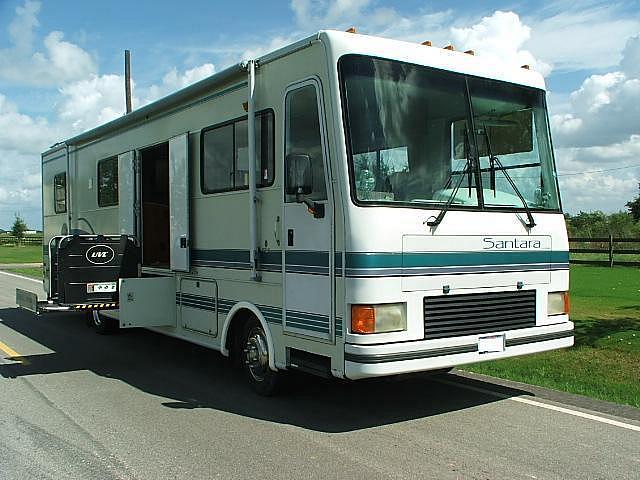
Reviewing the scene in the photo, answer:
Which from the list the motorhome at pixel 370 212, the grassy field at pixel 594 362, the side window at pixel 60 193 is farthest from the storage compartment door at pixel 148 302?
the side window at pixel 60 193

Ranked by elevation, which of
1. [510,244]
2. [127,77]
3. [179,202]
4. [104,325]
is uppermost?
[127,77]

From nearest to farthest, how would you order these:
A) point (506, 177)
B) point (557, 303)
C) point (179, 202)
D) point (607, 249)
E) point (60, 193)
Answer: point (506, 177)
point (557, 303)
point (179, 202)
point (60, 193)
point (607, 249)

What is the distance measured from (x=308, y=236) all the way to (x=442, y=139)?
144 centimetres

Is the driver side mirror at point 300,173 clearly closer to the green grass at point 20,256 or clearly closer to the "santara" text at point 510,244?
the "santara" text at point 510,244

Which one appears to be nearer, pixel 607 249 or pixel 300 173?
pixel 300 173

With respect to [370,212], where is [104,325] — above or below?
below

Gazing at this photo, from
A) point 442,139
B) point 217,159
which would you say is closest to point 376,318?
point 442,139

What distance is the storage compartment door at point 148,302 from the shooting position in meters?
8.27

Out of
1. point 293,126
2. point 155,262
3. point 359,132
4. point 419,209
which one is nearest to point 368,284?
point 419,209

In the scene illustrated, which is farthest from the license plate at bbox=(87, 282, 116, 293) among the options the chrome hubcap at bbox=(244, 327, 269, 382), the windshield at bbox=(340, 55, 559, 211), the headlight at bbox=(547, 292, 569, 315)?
the headlight at bbox=(547, 292, 569, 315)

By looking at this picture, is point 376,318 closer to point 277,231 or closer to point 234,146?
point 277,231

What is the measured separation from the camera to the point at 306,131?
6.12m

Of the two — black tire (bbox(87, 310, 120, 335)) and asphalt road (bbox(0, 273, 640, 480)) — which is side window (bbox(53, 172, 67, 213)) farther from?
asphalt road (bbox(0, 273, 640, 480))

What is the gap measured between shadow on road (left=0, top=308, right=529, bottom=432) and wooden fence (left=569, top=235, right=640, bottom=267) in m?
19.5
